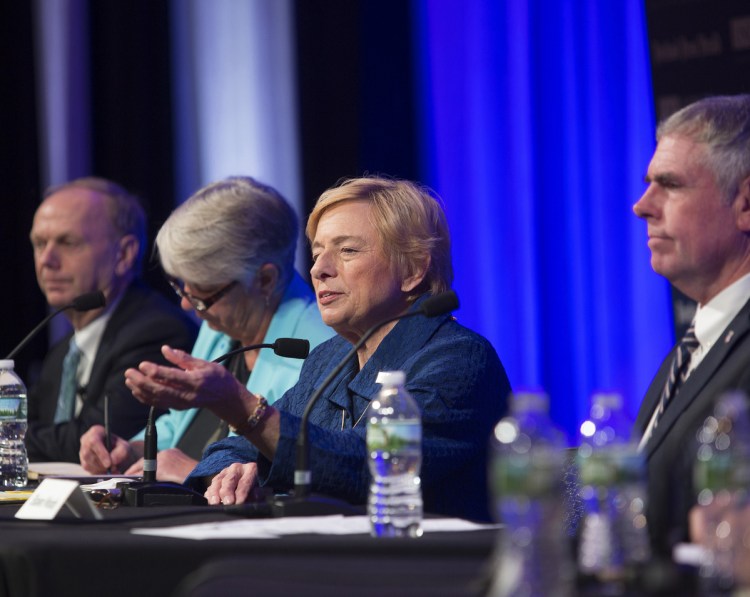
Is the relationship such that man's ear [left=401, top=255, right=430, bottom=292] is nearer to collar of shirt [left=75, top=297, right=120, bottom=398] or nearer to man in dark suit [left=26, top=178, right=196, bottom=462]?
Answer: man in dark suit [left=26, top=178, right=196, bottom=462]

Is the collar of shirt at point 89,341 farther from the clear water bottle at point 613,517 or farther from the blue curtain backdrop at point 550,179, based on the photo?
the clear water bottle at point 613,517

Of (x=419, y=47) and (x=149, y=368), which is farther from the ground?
(x=419, y=47)

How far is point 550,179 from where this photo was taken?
4523 millimetres

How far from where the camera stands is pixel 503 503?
4.03 feet

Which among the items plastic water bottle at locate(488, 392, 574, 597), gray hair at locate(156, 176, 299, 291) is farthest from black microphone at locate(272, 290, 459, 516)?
gray hair at locate(156, 176, 299, 291)

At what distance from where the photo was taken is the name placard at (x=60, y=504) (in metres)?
1.98

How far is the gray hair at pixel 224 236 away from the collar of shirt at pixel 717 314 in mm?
1712

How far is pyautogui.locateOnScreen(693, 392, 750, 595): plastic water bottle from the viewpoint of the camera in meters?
1.25

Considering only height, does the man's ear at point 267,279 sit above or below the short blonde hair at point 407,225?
below

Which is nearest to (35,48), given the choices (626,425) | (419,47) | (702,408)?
(419,47)

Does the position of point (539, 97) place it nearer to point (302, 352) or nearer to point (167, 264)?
point (167, 264)

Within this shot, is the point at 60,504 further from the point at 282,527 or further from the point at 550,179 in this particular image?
the point at 550,179

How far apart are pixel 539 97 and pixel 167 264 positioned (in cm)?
164

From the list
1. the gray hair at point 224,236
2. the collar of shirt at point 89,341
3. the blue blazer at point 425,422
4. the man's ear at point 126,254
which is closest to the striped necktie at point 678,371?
the blue blazer at point 425,422
